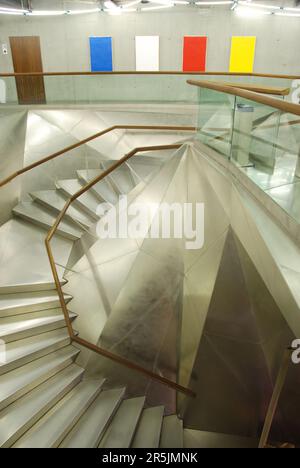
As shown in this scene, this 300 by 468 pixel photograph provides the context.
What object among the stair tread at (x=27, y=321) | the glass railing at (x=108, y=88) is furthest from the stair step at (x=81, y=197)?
the glass railing at (x=108, y=88)

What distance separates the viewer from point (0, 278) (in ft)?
16.9

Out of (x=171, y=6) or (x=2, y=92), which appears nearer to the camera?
(x=2, y=92)

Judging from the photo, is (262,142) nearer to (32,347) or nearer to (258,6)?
(32,347)

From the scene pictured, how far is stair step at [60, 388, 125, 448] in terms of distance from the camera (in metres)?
3.73

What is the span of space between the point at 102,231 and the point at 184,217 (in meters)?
1.46

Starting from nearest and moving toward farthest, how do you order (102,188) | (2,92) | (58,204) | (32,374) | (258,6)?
(32,374) < (58,204) < (102,188) < (2,92) < (258,6)

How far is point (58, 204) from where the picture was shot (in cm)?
630

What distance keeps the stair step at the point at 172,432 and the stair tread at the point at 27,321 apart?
2028 millimetres

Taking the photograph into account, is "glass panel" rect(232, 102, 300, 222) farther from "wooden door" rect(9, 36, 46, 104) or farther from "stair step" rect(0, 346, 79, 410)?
"wooden door" rect(9, 36, 46, 104)

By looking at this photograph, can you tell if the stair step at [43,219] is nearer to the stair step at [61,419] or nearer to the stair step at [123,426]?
the stair step at [61,419]

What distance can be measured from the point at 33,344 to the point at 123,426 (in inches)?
58.9

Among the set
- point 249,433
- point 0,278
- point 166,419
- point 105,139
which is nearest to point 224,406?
point 249,433

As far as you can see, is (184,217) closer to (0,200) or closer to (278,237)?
(278,237)

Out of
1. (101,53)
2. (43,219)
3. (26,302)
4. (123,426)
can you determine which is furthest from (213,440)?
(101,53)
